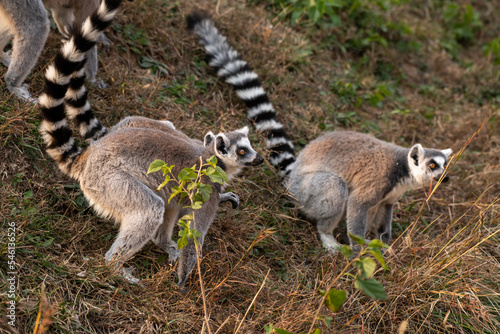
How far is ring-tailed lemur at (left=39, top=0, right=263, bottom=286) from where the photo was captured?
3.31m

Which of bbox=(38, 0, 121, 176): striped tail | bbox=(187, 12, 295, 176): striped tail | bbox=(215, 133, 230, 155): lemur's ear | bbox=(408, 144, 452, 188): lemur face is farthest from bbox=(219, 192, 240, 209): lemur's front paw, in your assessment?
bbox=(408, 144, 452, 188): lemur face

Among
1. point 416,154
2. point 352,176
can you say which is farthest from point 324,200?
point 416,154

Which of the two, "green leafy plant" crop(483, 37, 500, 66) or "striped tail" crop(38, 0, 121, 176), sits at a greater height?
"striped tail" crop(38, 0, 121, 176)

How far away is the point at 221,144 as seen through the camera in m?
3.99

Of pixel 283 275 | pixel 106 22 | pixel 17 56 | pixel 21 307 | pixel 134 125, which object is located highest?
pixel 106 22

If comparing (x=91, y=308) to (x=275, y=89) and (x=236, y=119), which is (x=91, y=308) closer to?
(x=236, y=119)

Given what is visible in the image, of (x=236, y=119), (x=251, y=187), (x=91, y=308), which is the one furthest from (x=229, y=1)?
(x=91, y=308)

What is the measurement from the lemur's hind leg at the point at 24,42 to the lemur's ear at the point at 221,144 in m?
1.73

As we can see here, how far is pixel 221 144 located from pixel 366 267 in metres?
1.93

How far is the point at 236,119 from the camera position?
5.52 meters

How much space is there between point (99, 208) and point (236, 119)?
239cm

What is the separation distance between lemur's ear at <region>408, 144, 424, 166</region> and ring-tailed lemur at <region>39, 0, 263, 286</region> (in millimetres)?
2192

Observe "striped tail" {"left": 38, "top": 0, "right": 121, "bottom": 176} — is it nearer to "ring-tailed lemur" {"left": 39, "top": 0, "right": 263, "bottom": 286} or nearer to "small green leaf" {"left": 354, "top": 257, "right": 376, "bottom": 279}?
"ring-tailed lemur" {"left": 39, "top": 0, "right": 263, "bottom": 286}

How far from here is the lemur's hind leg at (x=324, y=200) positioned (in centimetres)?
476
